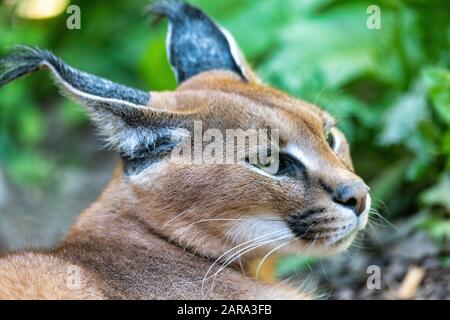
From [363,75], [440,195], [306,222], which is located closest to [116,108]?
[306,222]

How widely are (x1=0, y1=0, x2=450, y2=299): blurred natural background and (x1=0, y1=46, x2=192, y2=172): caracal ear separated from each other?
0.40 m

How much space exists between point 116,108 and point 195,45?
132 centimetres

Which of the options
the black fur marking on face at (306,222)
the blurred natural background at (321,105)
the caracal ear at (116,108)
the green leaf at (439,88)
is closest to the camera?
the caracal ear at (116,108)

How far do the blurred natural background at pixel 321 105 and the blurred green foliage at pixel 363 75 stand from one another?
12 millimetres

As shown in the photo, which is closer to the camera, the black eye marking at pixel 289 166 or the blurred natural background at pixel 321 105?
the black eye marking at pixel 289 166

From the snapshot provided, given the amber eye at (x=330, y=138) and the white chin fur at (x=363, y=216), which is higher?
the amber eye at (x=330, y=138)

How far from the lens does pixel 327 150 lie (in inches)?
181

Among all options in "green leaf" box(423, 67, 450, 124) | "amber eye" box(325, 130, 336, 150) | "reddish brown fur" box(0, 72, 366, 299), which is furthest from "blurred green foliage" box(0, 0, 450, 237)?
"reddish brown fur" box(0, 72, 366, 299)

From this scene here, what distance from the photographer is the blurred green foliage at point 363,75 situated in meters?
6.53

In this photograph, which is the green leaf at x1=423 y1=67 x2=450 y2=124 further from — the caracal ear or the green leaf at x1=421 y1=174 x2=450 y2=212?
the caracal ear

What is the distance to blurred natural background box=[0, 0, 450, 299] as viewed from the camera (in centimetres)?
635

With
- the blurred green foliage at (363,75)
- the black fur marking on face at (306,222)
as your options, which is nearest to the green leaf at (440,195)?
the blurred green foliage at (363,75)

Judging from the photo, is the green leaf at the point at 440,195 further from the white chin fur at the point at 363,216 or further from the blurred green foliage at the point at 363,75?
the white chin fur at the point at 363,216

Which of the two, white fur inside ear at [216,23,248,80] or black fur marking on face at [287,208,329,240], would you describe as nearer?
black fur marking on face at [287,208,329,240]
